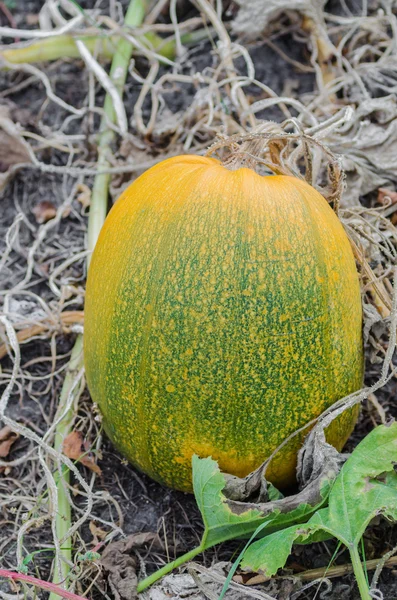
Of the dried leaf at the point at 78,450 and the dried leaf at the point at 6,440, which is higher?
the dried leaf at the point at 78,450

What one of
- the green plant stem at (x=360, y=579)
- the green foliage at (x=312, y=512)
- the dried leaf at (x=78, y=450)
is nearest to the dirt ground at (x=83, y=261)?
the dried leaf at (x=78, y=450)

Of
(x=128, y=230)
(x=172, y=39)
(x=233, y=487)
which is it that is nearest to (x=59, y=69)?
(x=172, y=39)

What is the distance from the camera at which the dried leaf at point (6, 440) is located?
2.30 m

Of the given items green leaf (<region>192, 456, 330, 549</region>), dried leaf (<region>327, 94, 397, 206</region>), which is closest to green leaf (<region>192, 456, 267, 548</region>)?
green leaf (<region>192, 456, 330, 549</region>)

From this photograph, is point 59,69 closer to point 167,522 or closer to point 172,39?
point 172,39

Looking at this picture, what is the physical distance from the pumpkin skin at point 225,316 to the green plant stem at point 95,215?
380 millimetres

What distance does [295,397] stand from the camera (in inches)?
69.9

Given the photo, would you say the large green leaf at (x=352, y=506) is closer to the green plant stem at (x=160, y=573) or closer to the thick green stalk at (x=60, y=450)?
the green plant stem at (x=160, y=573)

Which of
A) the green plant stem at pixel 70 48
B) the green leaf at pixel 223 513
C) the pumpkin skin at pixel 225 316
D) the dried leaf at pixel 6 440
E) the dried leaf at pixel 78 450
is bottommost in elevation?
the dried leaf at pixel 6 440

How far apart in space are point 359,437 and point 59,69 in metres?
2.28

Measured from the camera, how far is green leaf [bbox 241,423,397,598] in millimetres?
Answer: 1628

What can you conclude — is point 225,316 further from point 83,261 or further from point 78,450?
point 83,261

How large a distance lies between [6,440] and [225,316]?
3.37ft

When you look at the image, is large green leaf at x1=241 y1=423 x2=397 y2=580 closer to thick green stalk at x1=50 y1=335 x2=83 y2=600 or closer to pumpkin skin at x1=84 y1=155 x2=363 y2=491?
pumpkin skin at x1=84 y1=155 x2=363 y2=491
